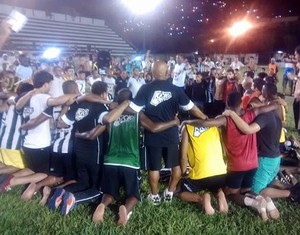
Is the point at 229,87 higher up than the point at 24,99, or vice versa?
the point at 24,99

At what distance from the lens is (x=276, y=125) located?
16.3 ft

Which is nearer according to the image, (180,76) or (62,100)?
(62,100)

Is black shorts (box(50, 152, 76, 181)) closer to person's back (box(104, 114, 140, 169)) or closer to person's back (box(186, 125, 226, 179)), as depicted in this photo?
person's back (box(104, 114, 140, 169))

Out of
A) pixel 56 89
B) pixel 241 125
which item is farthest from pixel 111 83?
pixel 241 125

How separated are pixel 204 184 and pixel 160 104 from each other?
1.28m

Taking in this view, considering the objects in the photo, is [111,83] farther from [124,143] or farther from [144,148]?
[124,143]

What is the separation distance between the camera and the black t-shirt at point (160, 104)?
199 inches

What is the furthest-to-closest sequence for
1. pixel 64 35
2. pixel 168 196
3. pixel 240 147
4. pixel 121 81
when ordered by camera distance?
pixel 64 35, pixel 121 81, pixel 168 196, pixel 240 147

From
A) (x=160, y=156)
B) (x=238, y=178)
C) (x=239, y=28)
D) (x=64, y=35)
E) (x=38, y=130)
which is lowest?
(x=238, y=178)

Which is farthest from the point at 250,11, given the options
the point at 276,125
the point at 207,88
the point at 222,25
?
the point at 276,125

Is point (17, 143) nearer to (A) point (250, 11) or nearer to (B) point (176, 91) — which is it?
(B) point (176, 91)

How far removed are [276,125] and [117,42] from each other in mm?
29717

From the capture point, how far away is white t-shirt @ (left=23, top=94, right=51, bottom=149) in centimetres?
545

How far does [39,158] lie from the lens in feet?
18.7
